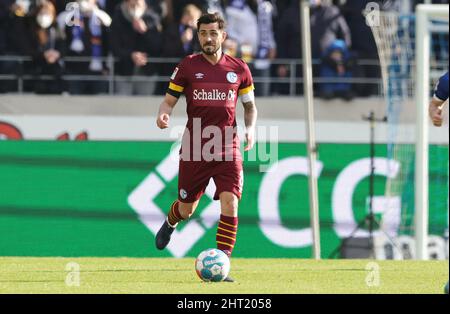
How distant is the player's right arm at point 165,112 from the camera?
11312 mm

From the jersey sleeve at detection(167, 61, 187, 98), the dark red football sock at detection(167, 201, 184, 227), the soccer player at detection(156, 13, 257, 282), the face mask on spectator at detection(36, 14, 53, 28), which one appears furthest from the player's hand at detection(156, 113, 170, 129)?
the face mask on spectator at detection(36, 14, 53, 28)

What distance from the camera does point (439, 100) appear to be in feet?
33.9

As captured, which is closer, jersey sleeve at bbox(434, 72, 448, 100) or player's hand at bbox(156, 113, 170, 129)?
jersey sleeve at bbox(434, 72, 448, 100)

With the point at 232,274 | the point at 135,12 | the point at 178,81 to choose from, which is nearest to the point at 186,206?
the point at 232,274

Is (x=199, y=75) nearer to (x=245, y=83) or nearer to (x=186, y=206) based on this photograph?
(x=245, y=83)

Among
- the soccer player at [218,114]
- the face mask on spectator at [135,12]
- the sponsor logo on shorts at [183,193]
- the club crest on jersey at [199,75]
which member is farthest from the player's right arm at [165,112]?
the face mask on spectator at [135,12]

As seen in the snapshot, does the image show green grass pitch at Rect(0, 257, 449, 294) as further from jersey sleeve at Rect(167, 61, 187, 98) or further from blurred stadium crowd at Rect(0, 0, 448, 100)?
blurred stadium crowd at Rect(0, 0, 448, 100)

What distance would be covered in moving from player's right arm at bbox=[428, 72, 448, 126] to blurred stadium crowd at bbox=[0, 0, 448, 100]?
844cm

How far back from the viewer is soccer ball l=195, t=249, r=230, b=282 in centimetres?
1072

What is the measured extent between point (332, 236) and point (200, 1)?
15.6ft

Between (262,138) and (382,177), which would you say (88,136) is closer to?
(262,138)

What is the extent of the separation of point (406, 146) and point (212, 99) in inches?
268

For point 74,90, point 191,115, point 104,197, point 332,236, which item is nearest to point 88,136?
point 74,90

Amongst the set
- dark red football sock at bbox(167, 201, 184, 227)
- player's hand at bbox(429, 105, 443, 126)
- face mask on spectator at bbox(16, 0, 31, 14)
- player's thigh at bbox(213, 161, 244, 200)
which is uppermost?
face mask on spectator at bbox(16, 0, 31, 14)
